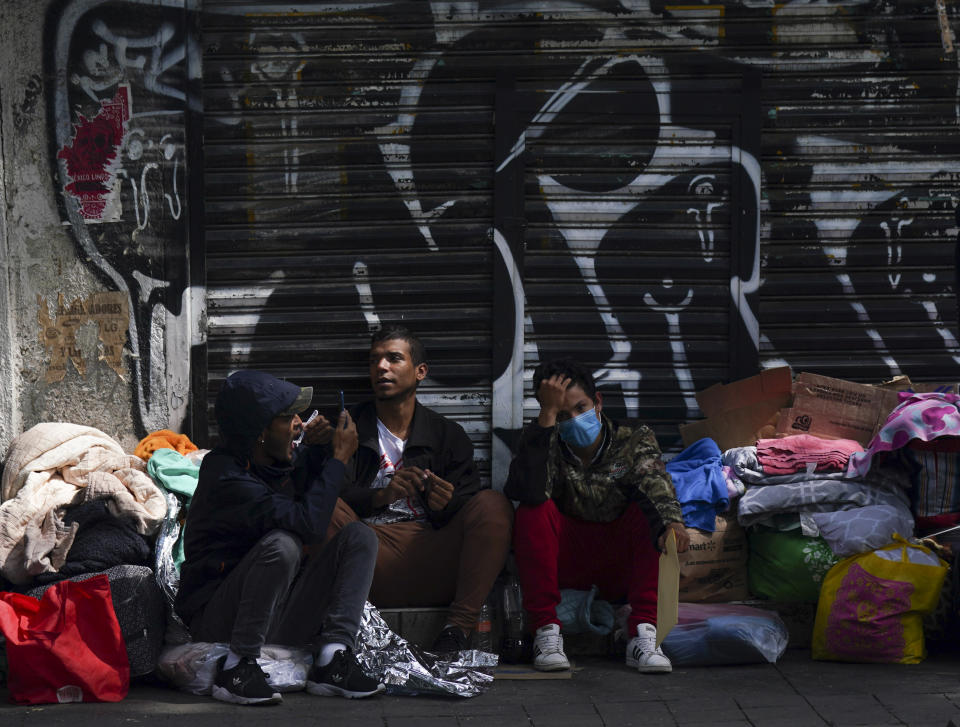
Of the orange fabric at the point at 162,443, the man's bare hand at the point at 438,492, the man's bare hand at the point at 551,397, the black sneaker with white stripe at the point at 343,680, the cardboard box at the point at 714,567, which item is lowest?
the black sneaker with white stripe at the point at 343,680

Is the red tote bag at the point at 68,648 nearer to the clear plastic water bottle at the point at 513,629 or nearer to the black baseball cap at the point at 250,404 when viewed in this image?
the black baseball cap at the point at 250,404

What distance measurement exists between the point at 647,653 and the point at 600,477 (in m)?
0.78

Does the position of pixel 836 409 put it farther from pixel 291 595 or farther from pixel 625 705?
pixel 291 595

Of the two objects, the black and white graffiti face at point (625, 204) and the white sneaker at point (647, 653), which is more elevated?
the black and white graffiti face at point (625, 204)

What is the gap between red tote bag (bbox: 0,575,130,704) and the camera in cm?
451

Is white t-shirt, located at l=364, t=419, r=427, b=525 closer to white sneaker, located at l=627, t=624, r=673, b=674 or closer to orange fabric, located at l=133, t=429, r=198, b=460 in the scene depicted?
orange fabric, located at l=133, t=429, r=198, b=460

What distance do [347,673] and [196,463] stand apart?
1.47 metres

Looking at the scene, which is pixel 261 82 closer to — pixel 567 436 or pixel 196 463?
pixel 196 463

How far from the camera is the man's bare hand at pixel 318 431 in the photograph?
5145 mm

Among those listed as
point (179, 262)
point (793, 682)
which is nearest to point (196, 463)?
point (179, 262)

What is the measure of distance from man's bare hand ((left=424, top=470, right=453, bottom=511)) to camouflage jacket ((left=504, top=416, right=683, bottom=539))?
0.85 ft

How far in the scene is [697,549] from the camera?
17.5 feet

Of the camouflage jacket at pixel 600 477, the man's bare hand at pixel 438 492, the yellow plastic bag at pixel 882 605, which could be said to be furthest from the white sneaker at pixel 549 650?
the yellow plastic bag at pixel 882 605

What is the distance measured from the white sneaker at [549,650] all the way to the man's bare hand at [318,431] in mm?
1243
